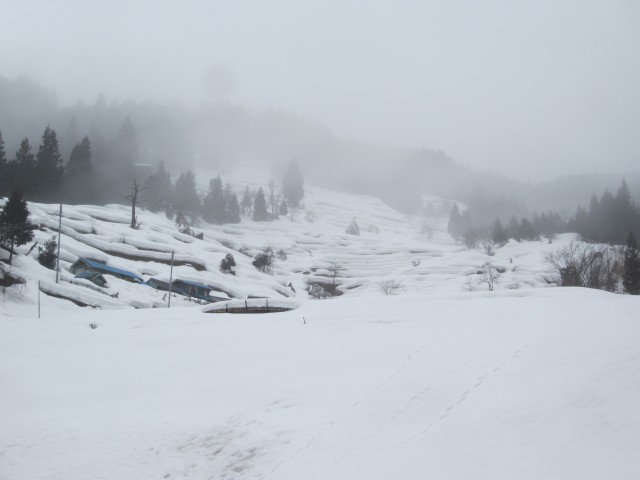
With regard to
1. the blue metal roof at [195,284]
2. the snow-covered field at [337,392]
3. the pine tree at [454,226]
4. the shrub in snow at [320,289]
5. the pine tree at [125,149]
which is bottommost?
the shrub in snow at [320,289]

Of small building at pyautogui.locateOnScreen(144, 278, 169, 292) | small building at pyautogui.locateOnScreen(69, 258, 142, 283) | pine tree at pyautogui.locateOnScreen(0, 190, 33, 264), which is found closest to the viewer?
pine tree at pyautogui.locateOnScreen(0, 190, 33, 264)

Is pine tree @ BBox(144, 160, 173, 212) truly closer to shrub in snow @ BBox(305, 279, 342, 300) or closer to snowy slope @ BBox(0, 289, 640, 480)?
shrub in snow @ BBox(305, 279, 342, 300)

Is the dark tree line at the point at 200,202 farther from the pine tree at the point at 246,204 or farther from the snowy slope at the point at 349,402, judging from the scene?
the snowy slope at the point at 349,402

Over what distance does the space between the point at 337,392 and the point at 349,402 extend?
42cm

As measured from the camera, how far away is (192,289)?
4069cm

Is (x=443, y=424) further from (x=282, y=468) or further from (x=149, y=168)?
(x=149, y=168)

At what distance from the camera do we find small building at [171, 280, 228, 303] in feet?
132

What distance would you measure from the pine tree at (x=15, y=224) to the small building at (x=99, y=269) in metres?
5.96

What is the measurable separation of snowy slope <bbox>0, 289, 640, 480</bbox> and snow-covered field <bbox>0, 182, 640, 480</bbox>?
0.08 ft

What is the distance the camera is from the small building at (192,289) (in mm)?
40344

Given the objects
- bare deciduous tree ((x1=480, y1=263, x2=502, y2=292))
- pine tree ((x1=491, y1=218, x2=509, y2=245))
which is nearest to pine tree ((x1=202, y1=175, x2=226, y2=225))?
bare deciduous tree ((x1=480, y1=263, x2=502, y2=292))

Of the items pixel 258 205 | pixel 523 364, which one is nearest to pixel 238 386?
pixel 523 364

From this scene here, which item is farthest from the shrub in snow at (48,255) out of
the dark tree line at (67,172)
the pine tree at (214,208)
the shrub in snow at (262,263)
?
the pine tree at (214,208)

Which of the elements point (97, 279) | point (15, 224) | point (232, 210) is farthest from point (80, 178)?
point (97, 279)
